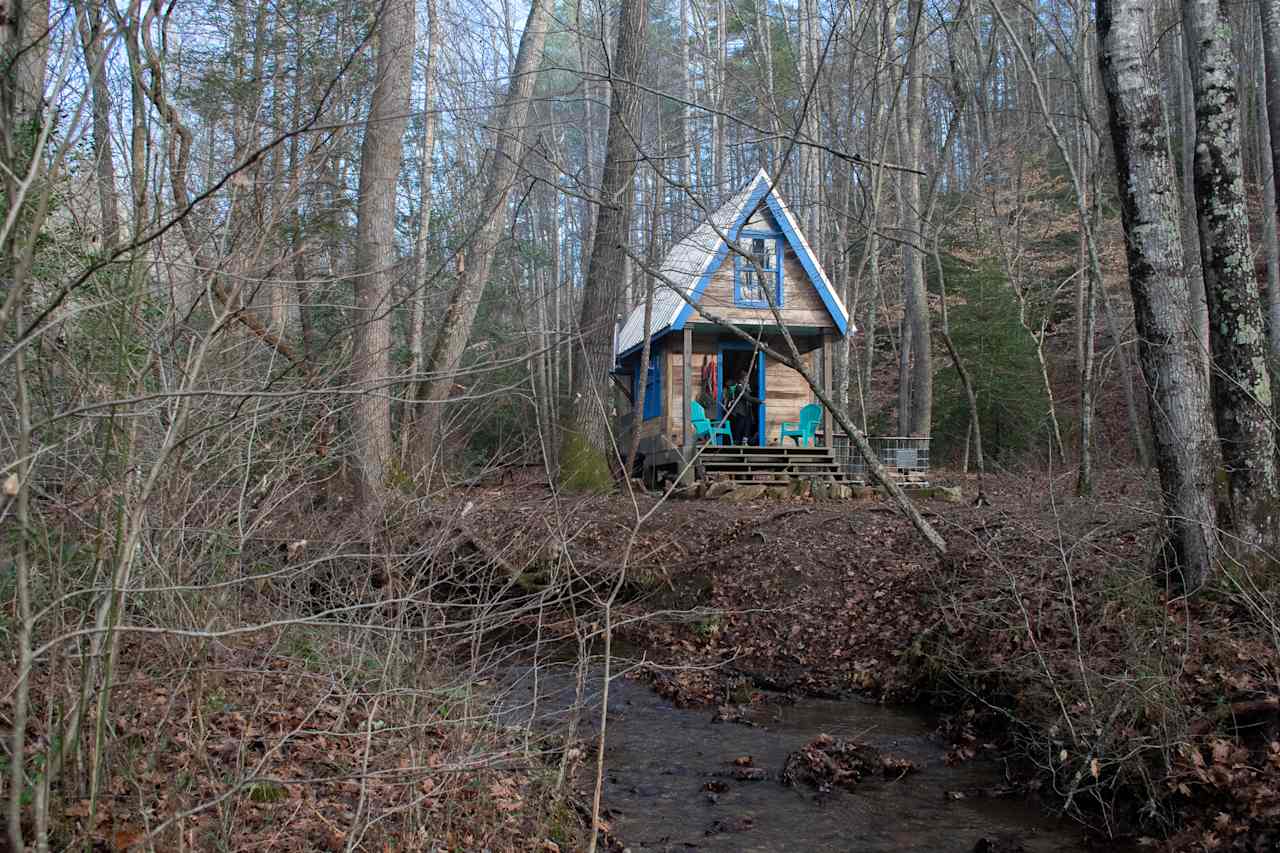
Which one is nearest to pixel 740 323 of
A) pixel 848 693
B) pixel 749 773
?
pixel 848 693

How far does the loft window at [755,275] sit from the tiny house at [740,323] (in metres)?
0.02

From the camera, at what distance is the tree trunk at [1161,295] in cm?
743

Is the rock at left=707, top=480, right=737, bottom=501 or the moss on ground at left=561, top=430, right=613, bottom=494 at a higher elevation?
the moss on ground at left=561, top=430, right=613, bottom=494

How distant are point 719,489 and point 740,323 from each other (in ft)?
11.9

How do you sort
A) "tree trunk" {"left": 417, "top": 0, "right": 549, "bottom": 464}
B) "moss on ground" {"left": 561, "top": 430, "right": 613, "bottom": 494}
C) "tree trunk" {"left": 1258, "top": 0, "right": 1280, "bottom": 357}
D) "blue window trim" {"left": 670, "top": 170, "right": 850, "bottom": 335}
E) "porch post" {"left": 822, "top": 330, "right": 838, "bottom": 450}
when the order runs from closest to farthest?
"tree trunk" {"left": 417, "top": 0, "right": 549, "bottom": 464} < "tree trunk" {"left": 1258, "top": 0, "right": 1280, "bottom": 357} < "moss on ground" {"left": 561, "top": 430, "right": 613, "bottom": 494} < "blue window trim" {"left": 670, "top": 170, "right": 850, "bottom": 335} < "porch post" {"left": 822, "top": 330, "right": 838, "bottom": 450}

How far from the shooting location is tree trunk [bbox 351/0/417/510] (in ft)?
20.2

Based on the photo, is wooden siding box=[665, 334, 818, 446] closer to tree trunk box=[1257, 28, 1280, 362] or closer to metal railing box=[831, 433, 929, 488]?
metal railing box=[831, 433, 929, 488]

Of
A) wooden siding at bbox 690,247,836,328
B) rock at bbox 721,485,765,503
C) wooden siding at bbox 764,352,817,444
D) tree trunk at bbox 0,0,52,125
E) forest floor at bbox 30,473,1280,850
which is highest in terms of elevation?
wooden siding at bbox 690,247,836,328

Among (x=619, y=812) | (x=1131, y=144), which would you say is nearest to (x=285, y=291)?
(x=619, y=812)

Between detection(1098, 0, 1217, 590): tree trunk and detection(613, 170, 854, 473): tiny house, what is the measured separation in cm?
872

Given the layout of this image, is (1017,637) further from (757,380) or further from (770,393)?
(757,380)

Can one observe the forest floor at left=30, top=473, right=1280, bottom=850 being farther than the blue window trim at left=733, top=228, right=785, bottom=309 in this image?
No

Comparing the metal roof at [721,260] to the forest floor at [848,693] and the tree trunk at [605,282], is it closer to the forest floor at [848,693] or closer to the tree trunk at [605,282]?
the tree trunk at [605,282]

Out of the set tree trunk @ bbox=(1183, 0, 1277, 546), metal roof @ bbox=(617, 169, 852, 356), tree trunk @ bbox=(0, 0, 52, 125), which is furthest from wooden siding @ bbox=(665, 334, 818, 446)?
tree trunk @ bbox=(0, 0, 52, 125)
